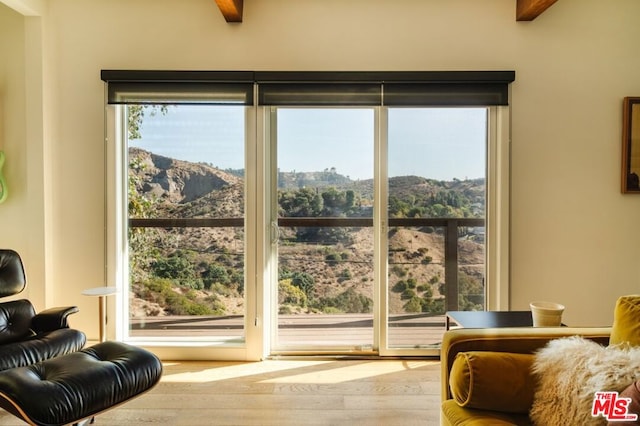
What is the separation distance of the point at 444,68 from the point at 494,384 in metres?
2.25

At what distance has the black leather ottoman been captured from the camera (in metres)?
1.54

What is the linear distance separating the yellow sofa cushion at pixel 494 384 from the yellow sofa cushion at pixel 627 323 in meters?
0.34

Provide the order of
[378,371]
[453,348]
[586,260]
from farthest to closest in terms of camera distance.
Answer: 1. [586,260]
2. [378,371]
3. [453,348]

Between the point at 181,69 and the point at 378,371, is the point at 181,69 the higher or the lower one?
the higher one

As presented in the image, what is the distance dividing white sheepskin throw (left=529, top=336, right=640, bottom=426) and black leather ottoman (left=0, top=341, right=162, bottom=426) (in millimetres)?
1673

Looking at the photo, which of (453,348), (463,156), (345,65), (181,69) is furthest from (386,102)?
(453,348)

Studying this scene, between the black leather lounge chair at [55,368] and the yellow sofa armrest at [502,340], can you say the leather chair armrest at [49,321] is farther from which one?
the yellow sofa armrest at [502,340]

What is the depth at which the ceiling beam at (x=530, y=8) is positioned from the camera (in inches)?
101

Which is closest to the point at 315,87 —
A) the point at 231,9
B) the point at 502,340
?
the point at 231,9

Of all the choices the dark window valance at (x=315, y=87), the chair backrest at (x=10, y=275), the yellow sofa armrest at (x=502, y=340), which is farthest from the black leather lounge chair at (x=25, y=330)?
the yellow sofa armrest at (x=502, y=340)

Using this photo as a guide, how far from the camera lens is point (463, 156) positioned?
9.66ft

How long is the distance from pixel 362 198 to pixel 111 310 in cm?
208

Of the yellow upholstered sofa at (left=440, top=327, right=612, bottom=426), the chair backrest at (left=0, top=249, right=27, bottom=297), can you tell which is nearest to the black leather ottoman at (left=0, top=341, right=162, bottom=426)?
the chair backrest at (left=0, top=249, right=27, bottom=297)

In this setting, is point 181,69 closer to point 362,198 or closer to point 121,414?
point 362,198
